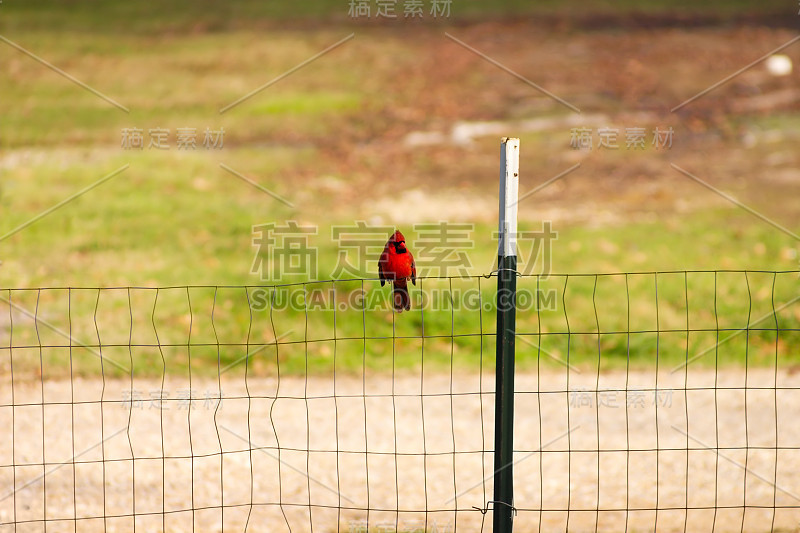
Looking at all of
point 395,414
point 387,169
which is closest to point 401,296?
point 395,414

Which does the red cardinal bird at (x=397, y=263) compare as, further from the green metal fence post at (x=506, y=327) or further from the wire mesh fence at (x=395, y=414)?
the green metal fence post at (x=506, y=327)

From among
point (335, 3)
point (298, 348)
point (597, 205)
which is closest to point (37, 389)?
point (298, 348)

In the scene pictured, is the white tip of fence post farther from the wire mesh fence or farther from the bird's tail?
the bird's tail

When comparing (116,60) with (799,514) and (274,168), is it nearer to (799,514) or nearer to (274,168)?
(274,168)

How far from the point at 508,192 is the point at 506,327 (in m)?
0.61

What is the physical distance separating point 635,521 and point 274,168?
10.1m

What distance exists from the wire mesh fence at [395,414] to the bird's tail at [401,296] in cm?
22

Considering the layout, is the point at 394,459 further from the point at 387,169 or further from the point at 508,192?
the point at 387,169

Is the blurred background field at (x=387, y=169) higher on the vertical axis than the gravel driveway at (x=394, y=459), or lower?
higher

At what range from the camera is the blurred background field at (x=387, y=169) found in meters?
8.54

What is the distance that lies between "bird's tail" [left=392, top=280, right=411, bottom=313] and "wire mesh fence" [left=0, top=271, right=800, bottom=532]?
22cm

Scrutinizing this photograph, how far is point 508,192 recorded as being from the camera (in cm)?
389

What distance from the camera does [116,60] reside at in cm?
2088

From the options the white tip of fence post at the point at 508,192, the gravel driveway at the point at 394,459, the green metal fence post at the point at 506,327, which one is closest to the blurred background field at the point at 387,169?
the gravel driveway at the point at 394,459
